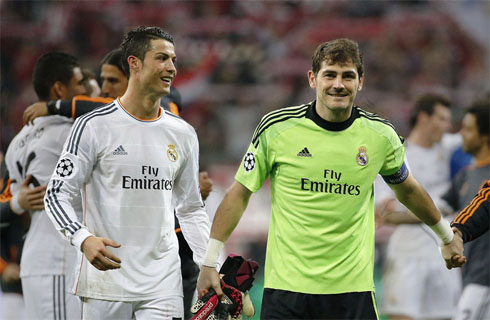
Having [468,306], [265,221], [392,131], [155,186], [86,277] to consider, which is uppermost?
[392,131]

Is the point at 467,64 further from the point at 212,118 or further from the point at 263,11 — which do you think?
the point at 212,118

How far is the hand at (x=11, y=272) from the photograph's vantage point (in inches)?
286

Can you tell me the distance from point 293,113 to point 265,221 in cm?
1018

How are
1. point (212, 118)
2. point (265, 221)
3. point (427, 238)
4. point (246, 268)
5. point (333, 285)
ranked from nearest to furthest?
point (333, 285) → point (246, 268) → point (427, 238) → point (265, 221) → point (212, 118)

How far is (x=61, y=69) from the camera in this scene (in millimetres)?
6375

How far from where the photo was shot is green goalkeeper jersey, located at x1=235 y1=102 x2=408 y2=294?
4.60m

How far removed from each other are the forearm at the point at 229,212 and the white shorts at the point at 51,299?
173 cm

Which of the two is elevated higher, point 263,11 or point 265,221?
point 263,11

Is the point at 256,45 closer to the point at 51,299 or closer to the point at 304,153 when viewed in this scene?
the point at 51,299

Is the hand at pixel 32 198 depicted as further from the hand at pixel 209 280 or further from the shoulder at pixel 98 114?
the hand at pixel 209 280

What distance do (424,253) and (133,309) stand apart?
16.4 feet

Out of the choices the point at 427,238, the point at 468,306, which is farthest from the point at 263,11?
the point at 468,306

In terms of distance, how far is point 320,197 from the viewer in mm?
4633

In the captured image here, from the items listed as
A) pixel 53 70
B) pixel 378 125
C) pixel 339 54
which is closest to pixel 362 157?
pixel 378 125
